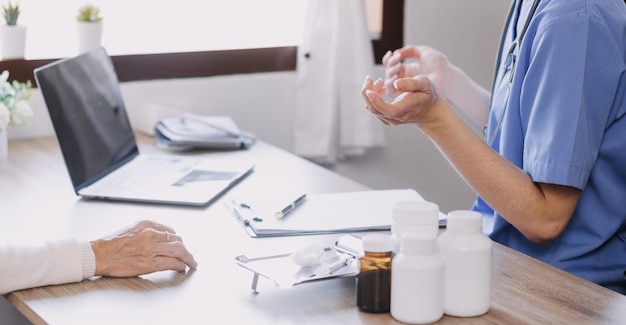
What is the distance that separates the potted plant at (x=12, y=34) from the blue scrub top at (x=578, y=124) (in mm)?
1359

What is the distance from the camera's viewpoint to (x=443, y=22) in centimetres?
310

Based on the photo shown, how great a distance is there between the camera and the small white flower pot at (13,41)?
2.40m

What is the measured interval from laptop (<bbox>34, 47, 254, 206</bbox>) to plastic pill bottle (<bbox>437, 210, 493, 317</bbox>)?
726mm

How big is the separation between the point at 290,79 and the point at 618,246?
4.69ft

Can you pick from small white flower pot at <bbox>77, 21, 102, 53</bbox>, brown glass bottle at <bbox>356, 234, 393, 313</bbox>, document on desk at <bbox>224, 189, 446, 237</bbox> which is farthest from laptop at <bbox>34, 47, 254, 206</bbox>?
brown glass bottle at <bbox>356, 234, 393, 313</bbox>

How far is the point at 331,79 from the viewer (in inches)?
112

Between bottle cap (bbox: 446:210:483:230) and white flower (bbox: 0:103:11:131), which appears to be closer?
bottle cap (bbox: 446:210:483:230)

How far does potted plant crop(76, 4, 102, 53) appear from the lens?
97.3 inches

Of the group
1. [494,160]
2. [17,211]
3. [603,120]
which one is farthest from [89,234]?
[603,120]

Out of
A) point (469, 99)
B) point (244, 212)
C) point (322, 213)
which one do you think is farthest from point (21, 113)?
point (469, 99)

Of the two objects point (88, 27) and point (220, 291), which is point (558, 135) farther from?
point (88, 27)

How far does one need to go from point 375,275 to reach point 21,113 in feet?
4.35

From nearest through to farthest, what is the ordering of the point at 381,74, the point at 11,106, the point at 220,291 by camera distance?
the point at 220,291 → the point at 11,106 → the point at 381,74

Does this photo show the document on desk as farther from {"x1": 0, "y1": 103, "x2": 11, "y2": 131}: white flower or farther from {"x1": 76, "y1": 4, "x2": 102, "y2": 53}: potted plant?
{"x1": 76, "y1": 4, "x2": 102, "y2": 53}: potted plant
